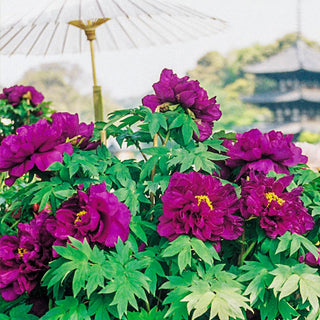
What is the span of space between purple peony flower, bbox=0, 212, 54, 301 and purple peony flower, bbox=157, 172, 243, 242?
0.25 m

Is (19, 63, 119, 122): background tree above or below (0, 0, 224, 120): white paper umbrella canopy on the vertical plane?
below

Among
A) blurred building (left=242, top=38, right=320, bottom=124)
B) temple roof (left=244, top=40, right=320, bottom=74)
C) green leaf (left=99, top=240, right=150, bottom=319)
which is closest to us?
green leaf (left=99, top=240, right=150, bottom=319)

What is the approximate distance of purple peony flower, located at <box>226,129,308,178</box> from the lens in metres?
1.12

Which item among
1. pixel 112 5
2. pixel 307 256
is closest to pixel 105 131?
pixel 307 256

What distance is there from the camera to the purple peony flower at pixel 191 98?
1.16 m

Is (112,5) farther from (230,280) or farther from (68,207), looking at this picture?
(230,280)

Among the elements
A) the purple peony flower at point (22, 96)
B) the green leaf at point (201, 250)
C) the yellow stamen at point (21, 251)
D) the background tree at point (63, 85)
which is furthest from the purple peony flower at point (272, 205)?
the background tree at point (63, 85)

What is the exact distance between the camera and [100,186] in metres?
1.02

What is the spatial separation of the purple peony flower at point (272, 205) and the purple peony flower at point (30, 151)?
1.19ft

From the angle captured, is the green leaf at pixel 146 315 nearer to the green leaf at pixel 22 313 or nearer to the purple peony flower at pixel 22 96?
the green leaf at pixel 22 313

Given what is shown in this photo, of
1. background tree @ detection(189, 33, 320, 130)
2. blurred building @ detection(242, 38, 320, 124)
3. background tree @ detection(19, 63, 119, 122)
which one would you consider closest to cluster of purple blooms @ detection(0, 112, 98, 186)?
blurred building @ detection(242, 38, 320, 124)

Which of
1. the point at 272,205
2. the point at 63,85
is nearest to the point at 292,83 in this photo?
the point at 63,85

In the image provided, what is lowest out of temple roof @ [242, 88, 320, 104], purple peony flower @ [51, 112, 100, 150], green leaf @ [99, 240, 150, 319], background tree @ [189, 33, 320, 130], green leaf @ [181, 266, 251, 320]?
background tree @ [189, 33, 320, 130]

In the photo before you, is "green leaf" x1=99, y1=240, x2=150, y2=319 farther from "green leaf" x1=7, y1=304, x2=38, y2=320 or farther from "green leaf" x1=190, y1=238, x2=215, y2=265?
"green leaf" x1=7, y1=304, x2=38, y2=320
